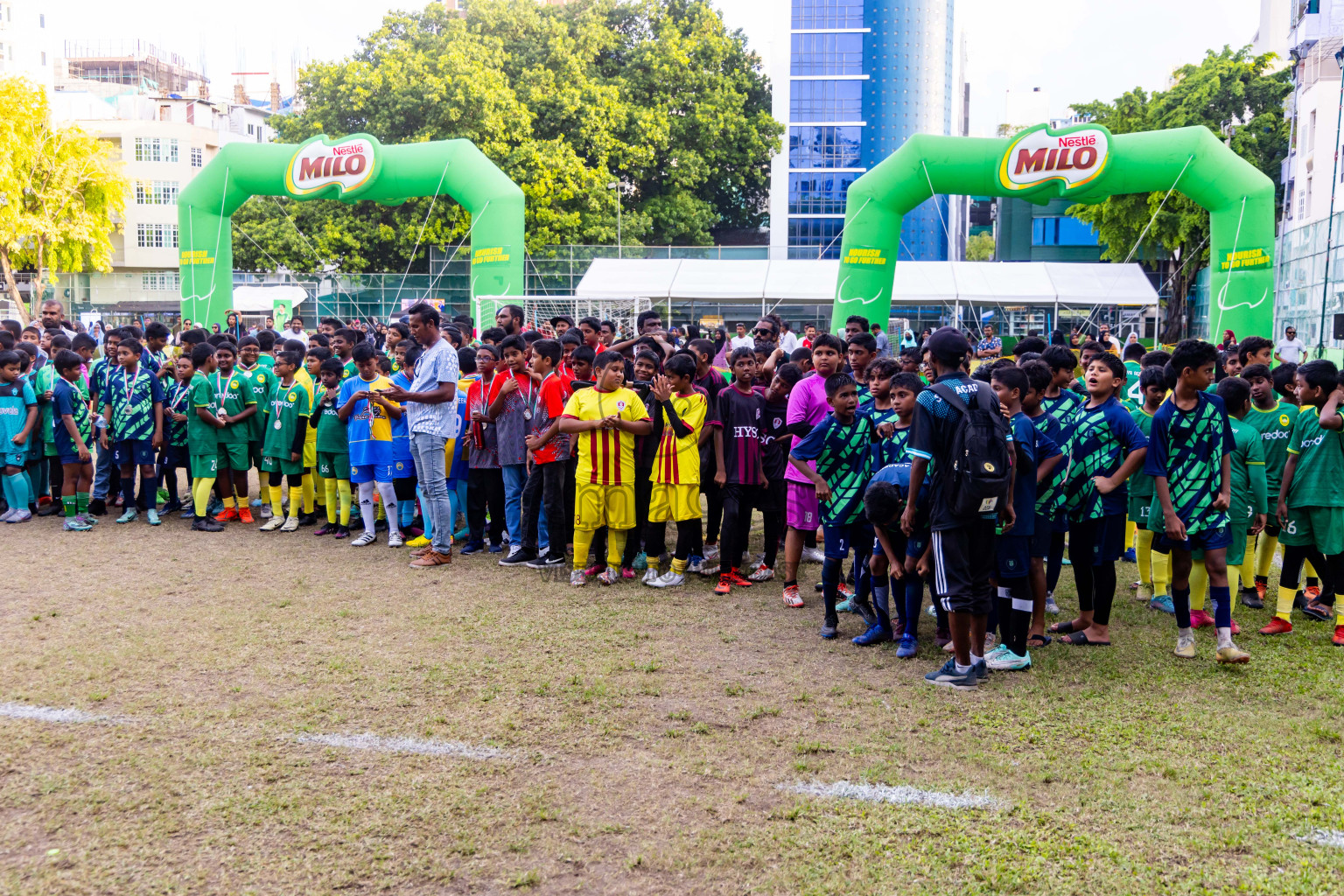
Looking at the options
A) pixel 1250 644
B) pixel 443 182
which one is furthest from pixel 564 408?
pixel 443 182

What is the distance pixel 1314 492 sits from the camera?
19.9 feet

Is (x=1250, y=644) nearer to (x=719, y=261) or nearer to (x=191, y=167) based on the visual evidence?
(x=719, y=261)

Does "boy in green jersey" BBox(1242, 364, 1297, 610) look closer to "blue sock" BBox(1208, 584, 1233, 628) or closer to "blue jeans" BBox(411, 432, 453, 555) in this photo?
"blue sock" BBox(1208, 584, 1233, 628)

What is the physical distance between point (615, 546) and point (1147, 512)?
11.7ft

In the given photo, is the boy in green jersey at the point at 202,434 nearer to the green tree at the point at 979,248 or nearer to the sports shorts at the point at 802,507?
the sports shorts at the point at 802,507

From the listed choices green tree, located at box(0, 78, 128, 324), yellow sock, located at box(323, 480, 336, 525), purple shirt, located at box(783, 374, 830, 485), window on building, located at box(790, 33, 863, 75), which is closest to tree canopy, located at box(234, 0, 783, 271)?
green tree, located at box(0, 78, 128, 324)

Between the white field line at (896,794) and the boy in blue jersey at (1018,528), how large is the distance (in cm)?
170

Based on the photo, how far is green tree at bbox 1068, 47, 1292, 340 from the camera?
3469 cm

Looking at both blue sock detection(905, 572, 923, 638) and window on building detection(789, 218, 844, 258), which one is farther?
window on building detection(789, 218, 844, 258)

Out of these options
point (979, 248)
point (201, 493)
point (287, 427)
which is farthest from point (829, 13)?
point (201, 493)

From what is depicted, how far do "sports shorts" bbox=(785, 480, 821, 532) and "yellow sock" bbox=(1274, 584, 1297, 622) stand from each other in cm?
278

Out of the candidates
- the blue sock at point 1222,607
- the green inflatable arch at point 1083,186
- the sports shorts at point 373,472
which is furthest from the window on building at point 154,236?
the blue sock at point 1222,607

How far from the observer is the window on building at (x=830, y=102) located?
56938mm

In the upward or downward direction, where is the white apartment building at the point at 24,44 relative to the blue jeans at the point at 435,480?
upward
